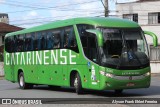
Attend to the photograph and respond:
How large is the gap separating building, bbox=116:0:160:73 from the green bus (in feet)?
102

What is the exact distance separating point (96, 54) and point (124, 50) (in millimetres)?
1106

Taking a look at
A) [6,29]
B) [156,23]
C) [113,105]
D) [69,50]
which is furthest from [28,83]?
[6,29]

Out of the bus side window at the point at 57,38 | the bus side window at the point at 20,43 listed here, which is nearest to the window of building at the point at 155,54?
the bus side window at the point at 20,43

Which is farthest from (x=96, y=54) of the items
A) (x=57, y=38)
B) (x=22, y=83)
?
(x=22, y=83)

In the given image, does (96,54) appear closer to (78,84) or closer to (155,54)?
(78,84)

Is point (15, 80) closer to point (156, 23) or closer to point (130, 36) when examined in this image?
point (130, 36)

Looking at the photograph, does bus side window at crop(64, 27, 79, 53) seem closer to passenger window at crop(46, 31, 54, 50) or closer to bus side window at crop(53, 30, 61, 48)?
bus side window at crop(53, 30, 61, 48)

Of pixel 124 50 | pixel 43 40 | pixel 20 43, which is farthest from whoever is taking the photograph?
pixel 20 43

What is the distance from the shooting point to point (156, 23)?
53094 mm

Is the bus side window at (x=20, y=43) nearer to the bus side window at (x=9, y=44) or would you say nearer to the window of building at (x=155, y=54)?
the bus side window at (x=9, y=44)

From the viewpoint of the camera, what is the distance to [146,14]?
53.9 m

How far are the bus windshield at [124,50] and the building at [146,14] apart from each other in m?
33.7

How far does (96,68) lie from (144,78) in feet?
6.43

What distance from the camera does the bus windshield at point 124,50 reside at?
1778 centimetres
